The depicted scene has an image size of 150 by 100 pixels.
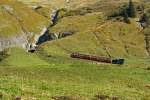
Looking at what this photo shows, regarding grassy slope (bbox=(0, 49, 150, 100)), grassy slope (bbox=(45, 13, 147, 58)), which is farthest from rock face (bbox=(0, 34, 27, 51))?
grassy slope (bbox=(0, 49, 150, 100))

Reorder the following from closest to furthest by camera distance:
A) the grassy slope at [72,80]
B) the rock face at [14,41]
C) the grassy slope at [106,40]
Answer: the grassy slope at [72,80]
the grassy slope at [106,40]
the rock face at [14,41]

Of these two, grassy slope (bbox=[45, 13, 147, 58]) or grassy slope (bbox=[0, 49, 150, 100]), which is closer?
grassy slope (bbox=[0, 49, 150, 100])

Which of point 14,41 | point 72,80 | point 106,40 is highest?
point 72,80

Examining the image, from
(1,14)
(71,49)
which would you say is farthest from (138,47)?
(1,14)

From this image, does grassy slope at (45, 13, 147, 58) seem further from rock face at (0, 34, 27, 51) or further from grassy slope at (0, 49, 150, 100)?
grassy slope at (0, 49, 150, 100)

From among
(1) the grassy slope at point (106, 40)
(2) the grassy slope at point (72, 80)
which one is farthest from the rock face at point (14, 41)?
(2) the grassy slope at point (72, 80)

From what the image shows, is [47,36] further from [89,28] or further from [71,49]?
[71,49]

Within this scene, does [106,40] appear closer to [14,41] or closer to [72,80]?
[14,41]

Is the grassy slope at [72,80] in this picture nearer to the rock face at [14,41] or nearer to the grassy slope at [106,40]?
the grassy slope at [106,40]

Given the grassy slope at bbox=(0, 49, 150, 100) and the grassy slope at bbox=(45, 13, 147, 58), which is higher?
the grassy slope at bbox=(0, 49, 150, 100)

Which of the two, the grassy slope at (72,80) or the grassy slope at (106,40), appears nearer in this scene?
the grassy slope at (72,80)

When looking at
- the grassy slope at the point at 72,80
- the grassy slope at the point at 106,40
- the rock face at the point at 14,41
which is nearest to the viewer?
the grassy slope at the point at 72,80

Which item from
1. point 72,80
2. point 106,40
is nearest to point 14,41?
point 106,40

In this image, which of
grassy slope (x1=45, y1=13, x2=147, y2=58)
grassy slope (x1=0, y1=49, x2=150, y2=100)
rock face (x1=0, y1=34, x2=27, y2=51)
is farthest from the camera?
rock face (x1=0, y1=34, x2=27, y2=51)
